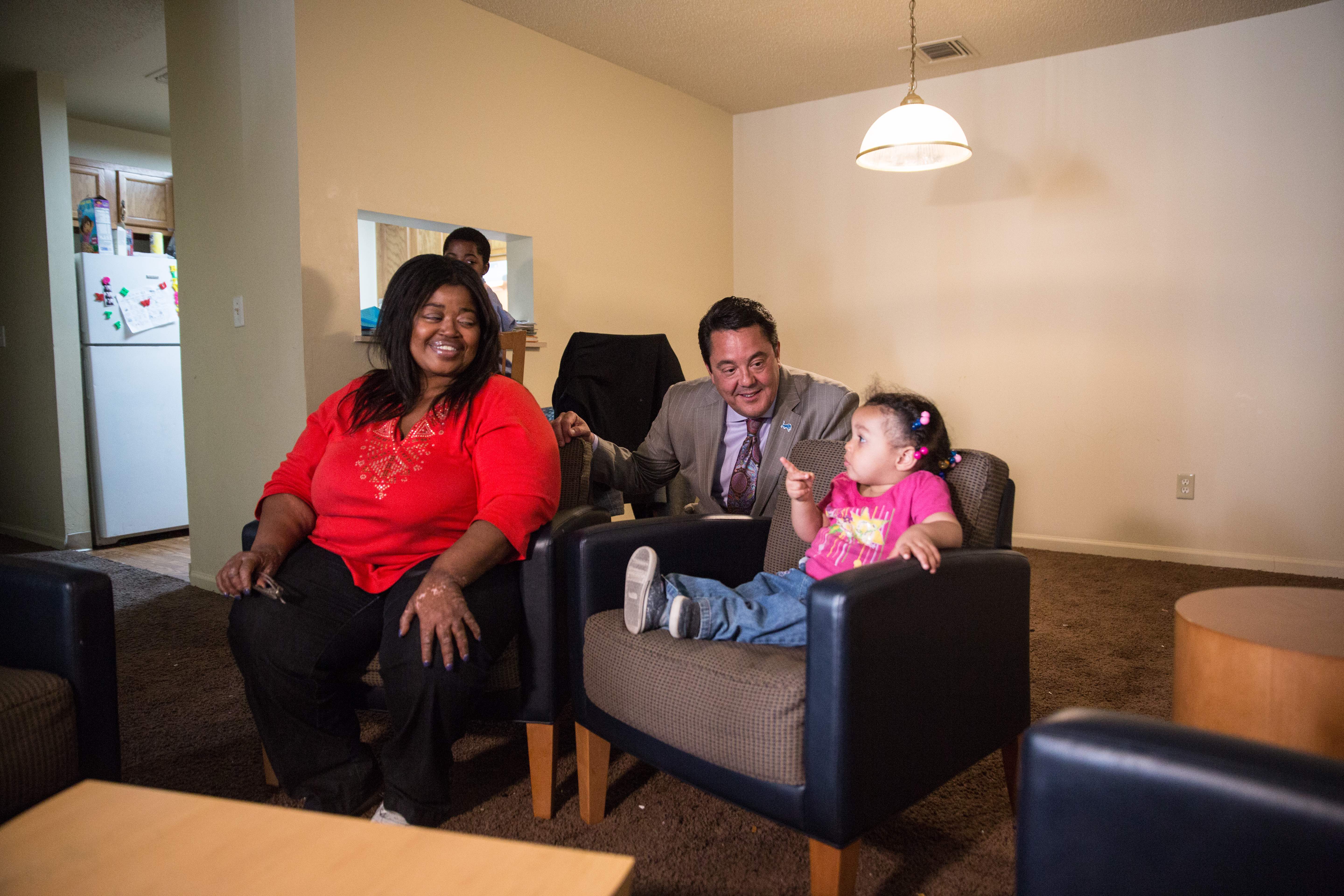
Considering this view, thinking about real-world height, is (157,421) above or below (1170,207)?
below

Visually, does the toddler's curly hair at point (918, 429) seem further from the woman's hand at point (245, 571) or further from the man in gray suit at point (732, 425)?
the woman's hand at point (245, 571)

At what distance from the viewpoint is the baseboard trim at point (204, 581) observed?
3.38 m

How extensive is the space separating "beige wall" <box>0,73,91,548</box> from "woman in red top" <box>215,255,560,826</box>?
3317 mm

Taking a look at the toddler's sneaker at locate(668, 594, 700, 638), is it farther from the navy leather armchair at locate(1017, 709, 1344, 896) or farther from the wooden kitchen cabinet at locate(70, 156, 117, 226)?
the wooden kitchen cabinet at locate(70, 156, 117, 226)

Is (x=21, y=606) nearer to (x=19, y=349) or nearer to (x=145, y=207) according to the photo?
(x=19, y=349)

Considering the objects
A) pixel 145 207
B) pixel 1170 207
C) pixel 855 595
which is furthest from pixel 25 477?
pixel 1170 207

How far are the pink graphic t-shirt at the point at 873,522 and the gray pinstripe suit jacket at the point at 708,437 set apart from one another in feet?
1.04

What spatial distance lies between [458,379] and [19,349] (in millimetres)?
4016

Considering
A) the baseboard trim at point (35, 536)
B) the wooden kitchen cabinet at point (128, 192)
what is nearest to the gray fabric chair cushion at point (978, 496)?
the baseboard trim at point (35, 536)

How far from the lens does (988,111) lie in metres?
4.17

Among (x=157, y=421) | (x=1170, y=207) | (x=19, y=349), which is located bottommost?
(x=157, y=421)

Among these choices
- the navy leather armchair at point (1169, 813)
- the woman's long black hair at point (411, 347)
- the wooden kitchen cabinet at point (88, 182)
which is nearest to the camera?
the navy leather armchair at point (1169, 813)

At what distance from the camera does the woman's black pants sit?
1.46 metres

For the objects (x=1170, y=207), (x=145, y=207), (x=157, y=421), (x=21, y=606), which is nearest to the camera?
(x=21, y=606)
